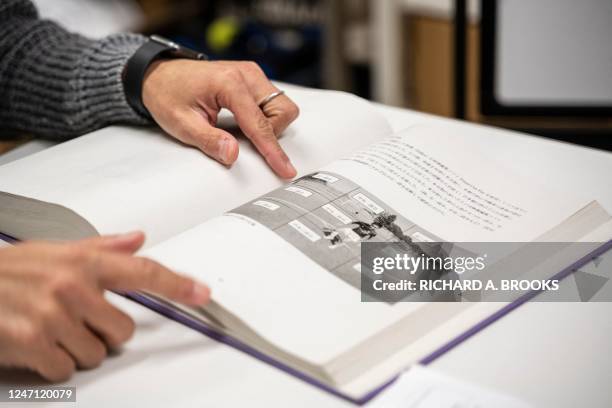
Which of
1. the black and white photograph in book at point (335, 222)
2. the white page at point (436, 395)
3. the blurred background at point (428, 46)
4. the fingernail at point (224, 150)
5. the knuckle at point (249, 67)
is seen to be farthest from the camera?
the blurred background at point (428, 46)

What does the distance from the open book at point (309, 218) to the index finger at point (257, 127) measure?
1 cm

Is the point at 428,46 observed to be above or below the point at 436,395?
below

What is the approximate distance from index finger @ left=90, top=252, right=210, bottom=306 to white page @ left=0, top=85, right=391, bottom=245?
0.36 ft

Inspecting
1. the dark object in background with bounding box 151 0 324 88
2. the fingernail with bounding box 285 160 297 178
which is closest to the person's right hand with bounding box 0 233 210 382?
the fingernail with bounding box 285 160 297 178

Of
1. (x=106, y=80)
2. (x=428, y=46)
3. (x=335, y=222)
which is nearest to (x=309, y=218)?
(x=335, y=222)

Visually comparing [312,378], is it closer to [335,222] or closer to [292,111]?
[335,222]

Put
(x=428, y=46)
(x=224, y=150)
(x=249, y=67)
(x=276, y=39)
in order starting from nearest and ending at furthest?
(x=224, y=150) → (x=249, y=67) → (x=428, y=46) → (x=276, y=39)

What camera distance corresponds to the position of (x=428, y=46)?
196 centimetres

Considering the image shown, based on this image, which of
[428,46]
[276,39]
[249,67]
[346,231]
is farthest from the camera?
[276,39]

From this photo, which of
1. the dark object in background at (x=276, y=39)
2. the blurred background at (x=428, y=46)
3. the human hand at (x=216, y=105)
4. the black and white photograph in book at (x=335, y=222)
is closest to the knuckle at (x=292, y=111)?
the human hand at (x=216, y=105)

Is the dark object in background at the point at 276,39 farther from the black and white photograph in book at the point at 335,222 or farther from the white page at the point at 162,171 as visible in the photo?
the black and white photograph in book at the point at 335,222

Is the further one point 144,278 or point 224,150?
point 224,150

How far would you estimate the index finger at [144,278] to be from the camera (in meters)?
0.48

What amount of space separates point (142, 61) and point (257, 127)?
0.18m
